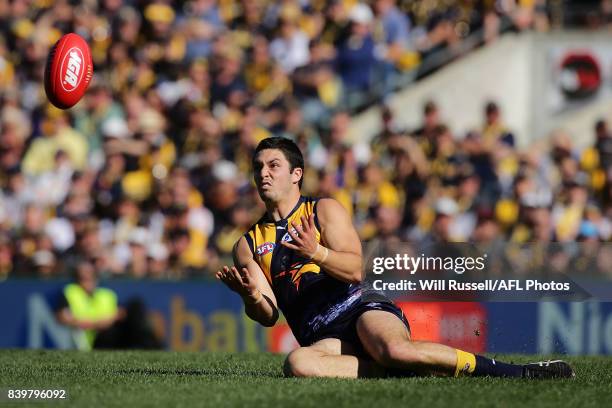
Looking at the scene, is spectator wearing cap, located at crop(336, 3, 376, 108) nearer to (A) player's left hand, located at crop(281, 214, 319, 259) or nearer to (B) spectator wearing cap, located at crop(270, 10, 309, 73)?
(B) spectator wearing cap, located at crop(270, 10, 309, 73)

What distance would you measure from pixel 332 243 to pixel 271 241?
63 centimetres

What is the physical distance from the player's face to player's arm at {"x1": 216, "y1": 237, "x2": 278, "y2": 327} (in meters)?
0.49

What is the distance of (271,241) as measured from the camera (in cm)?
916

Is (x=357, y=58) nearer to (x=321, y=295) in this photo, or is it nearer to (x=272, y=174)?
(x=272, y=174)

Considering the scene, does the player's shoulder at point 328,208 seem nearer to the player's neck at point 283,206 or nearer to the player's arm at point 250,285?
the player's neck at point 283,206

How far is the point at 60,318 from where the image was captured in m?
Result: 14.4

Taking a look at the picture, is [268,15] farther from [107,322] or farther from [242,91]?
[107,322]

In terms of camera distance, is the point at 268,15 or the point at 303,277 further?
the point at 268,15

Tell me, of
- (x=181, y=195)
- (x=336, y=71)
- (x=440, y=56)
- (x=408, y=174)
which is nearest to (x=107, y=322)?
(x=181, y=195)

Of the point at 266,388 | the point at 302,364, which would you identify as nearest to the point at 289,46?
the point at 302,364

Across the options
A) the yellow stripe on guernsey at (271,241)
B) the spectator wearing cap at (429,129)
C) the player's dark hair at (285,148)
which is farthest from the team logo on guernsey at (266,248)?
the spectator wearing cap at (429,129)

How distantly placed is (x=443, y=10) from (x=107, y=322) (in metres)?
8.00

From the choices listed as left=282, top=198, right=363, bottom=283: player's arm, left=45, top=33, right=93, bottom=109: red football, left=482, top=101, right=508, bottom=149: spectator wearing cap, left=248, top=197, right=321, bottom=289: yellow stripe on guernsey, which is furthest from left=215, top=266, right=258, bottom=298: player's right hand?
left=482, top=101, right=508, bottom=149: spectator wearing cap

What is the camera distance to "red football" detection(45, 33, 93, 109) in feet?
38.8
